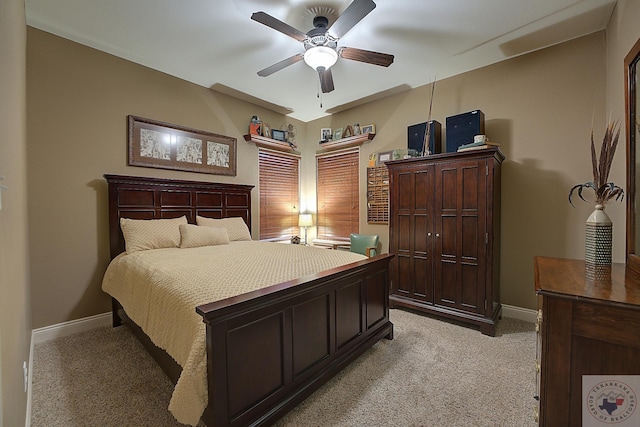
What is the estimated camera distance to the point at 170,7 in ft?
7.20

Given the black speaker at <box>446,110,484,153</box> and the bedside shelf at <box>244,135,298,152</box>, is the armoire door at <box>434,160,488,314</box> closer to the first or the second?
the black speaker at <box>446,110,484,153</box>

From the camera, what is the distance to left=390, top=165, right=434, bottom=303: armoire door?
9.92 feet

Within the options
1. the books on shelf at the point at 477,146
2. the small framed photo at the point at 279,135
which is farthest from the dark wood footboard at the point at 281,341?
the small framed photo at the point at 279,135

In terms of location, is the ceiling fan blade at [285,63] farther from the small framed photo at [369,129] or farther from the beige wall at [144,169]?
the small framed photo at [369,129]

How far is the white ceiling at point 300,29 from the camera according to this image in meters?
2.19

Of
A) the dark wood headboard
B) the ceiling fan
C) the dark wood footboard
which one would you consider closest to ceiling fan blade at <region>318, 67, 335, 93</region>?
the ceiling fan

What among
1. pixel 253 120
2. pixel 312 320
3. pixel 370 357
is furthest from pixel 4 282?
pixel 253 120

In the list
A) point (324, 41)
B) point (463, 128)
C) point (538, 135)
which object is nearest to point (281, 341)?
point (324, 41)

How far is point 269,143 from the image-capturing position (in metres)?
4.30

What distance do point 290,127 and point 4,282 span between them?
4.17 m

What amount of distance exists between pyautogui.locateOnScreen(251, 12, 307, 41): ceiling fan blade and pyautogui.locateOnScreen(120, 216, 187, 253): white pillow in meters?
2.20

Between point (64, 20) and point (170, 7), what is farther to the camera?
point (64, 20)

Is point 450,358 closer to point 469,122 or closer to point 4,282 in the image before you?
point 469,122

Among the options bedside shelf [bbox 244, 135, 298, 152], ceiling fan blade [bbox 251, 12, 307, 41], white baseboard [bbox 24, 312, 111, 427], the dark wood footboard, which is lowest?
white baseboard [bbox 24, 312, 111, 427]
